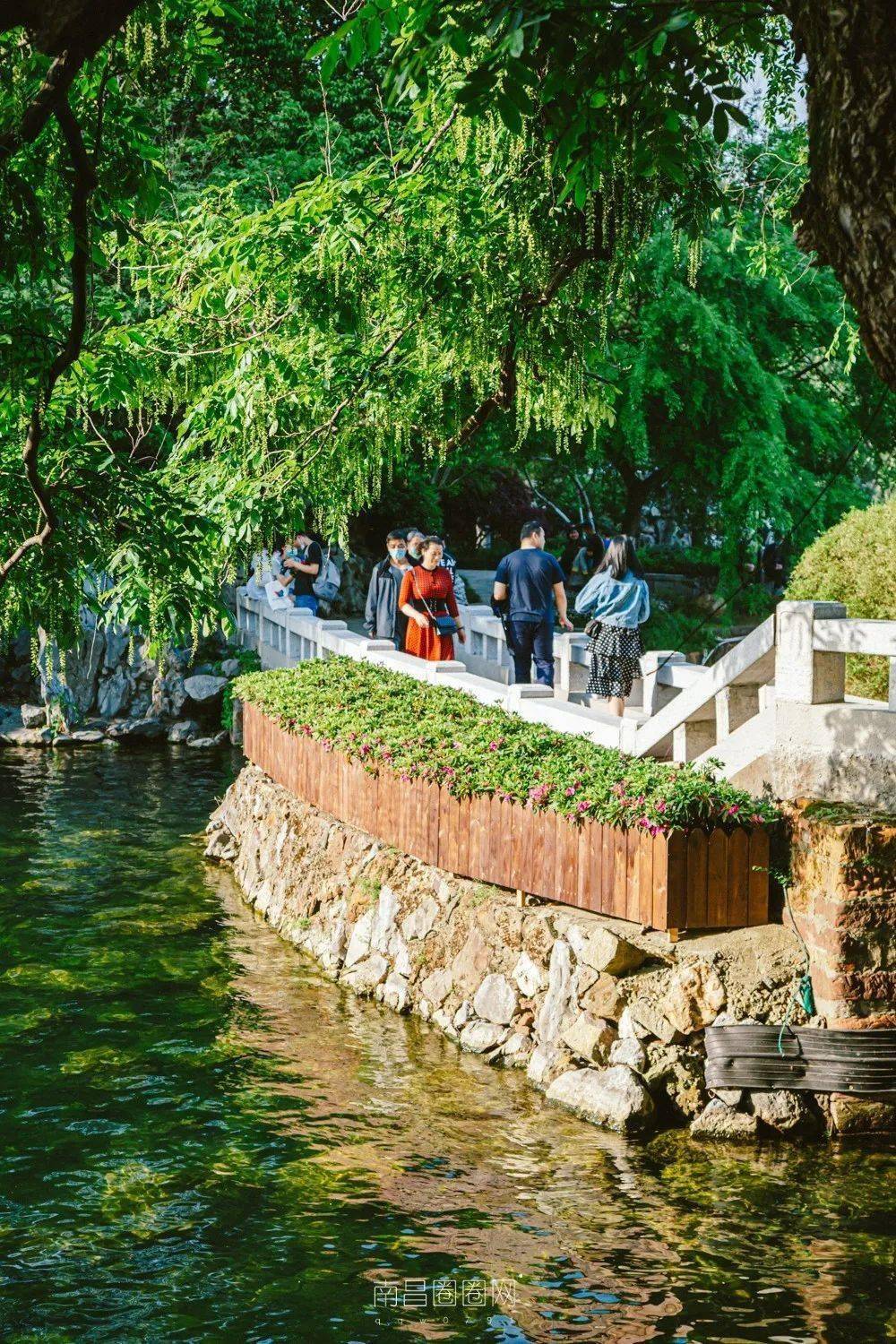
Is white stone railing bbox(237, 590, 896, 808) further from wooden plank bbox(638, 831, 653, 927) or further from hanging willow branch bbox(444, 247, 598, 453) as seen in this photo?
hanging willow branch bbox(444, 247, 598, 453)

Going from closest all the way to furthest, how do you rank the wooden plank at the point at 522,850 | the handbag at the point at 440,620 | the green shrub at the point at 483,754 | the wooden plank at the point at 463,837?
the green shrub at the point at 483,754 < the wooden plank at the point at 522,850 < the wooden plank at the point at 463,837 < the handbag at the point at 440,620

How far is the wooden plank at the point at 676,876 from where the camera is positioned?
9.88 meters

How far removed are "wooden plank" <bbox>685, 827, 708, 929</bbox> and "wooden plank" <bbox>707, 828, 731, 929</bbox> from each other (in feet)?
0.10

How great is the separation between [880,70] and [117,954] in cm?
1135

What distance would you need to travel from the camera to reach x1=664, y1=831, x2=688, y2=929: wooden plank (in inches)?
389

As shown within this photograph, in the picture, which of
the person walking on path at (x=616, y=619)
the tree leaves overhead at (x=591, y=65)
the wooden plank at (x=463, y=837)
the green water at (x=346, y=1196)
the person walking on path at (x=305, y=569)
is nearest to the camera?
the tree leaves overhead at (x=591, y=65)

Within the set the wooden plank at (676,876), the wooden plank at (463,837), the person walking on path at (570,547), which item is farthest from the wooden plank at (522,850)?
the person walking on path at (570,547)

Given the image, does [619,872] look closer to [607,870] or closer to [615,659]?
[607,870]

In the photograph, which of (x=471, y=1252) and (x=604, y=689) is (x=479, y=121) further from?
(x=471, y=1252)

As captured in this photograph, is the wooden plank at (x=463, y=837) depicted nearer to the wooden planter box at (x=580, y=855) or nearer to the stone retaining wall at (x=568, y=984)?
the wooden planter box at (x=580, y=855)

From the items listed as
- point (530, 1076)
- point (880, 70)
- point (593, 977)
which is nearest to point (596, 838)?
point (593, 977)

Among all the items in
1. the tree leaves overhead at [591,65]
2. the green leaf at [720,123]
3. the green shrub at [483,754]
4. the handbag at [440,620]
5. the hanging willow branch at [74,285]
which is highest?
the tree leaves overhead at [591,65]

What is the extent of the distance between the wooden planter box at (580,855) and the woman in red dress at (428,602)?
338cm

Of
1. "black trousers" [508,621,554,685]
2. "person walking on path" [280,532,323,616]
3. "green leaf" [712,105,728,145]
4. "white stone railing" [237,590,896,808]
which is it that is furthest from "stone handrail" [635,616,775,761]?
"person walking on path" [280,532,323,616]
